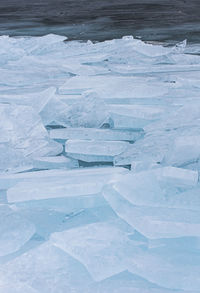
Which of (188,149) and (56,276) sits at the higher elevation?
(188,149)

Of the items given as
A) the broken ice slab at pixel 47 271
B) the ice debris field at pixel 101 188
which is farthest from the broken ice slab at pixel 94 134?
the broken ice slab at pixel 47 271

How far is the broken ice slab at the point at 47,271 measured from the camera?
1.44 metres

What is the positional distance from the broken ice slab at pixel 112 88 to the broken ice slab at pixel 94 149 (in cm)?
63

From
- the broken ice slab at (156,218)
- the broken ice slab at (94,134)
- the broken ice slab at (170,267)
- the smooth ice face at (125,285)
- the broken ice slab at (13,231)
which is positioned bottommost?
the smooth ice face at (125,285)

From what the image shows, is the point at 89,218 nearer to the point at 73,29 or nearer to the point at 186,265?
the point at 186,265

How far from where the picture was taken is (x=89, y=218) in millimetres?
1729

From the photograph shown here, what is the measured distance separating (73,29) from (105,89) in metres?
4.86

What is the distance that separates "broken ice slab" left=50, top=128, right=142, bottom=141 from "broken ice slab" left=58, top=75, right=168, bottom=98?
1.49 feet

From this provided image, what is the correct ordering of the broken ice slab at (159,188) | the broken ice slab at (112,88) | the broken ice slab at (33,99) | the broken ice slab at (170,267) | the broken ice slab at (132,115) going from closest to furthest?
1. the broken ice slab at (170,267)
2. the broken ice slab at (159,188)
3. the broken ice slab at (132,115)
4. the broken ice slab at (33,99)
5. the broken ice slab at (112,88)

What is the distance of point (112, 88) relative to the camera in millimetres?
3016

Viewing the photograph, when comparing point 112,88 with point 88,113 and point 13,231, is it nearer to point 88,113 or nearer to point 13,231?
point 88,113

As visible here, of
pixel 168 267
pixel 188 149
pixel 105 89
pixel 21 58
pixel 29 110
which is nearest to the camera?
pixel 168 267

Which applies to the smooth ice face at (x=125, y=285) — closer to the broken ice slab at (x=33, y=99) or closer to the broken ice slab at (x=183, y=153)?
the broken ice slab at (x=183, y=153)

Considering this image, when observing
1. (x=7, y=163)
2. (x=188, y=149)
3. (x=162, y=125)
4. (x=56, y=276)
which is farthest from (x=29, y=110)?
(x=56, y=276)
